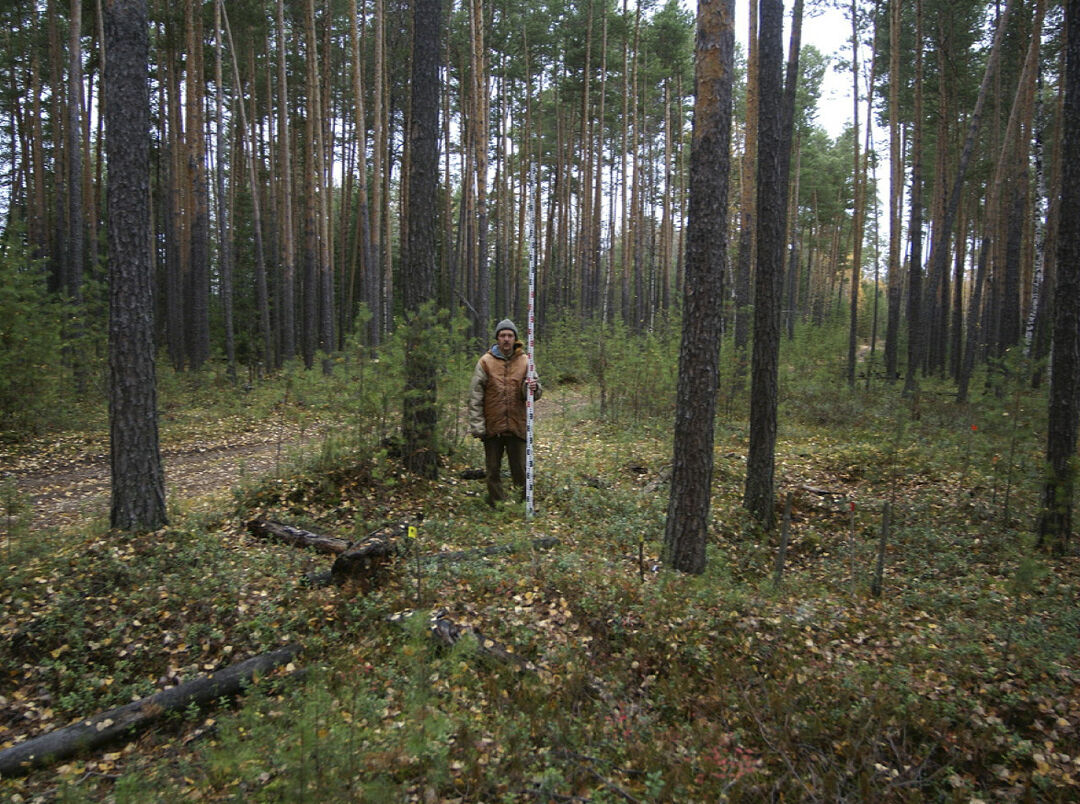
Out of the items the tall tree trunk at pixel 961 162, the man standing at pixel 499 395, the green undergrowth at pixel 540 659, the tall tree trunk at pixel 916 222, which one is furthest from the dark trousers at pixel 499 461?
Answer: the tall tree trunk at pixel 961 162

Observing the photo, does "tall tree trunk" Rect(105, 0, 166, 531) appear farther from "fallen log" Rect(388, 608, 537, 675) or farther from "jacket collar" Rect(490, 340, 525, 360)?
"jacket collar" Rect(490, 340, 525, 360)

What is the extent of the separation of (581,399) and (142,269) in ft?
45.0

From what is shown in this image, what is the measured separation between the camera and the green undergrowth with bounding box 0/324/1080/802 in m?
3.22

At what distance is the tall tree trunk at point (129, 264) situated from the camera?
18.4 feet

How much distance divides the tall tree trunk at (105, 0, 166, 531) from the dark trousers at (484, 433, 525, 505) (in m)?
3.60

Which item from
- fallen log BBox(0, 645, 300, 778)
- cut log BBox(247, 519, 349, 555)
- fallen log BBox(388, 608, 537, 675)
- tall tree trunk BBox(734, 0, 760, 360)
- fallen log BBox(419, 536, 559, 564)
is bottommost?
fallen log BBox(0, 645, 300, 778)

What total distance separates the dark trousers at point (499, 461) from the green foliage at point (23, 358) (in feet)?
28.7

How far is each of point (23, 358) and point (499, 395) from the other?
29.6ft

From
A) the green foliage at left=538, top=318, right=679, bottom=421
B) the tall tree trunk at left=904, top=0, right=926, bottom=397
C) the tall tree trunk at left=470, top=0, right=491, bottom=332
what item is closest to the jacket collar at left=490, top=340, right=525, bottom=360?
the green foliage at left=538, top=318, right=679, bottom=421

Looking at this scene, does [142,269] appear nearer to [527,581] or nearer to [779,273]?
[527,581]

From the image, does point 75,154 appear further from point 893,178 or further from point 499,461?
point 893,178

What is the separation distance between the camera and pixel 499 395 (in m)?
7.51

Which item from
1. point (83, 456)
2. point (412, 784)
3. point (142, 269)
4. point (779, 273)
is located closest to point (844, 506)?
point (779, 273)

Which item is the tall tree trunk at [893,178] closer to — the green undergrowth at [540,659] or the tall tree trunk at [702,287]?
the green undergrowth at [540,659]
